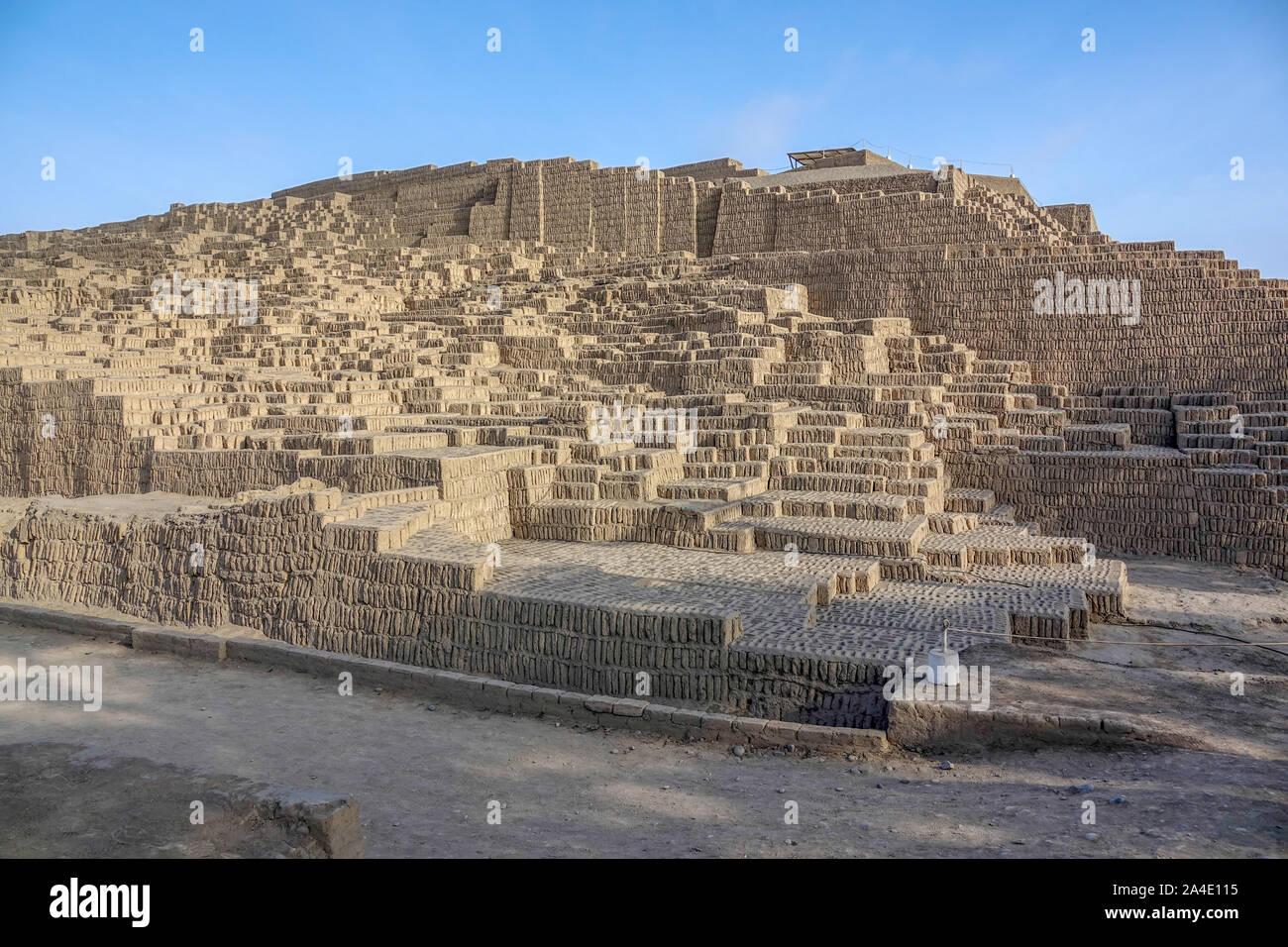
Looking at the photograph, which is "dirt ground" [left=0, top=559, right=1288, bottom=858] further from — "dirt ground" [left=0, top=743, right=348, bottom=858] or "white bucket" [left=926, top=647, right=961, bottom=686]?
"white bucket" [left=926, top=647, right=961, bottom=686]

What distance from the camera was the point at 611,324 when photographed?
2294 cm

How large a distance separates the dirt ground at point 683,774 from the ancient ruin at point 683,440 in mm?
885

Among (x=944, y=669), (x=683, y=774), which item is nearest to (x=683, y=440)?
(x=944, y=669)

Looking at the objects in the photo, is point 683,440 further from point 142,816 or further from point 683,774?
point 142,816

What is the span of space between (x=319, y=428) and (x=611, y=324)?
9275 mm

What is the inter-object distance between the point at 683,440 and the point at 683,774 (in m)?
9.27

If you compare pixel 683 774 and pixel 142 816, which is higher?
pixel 142 816

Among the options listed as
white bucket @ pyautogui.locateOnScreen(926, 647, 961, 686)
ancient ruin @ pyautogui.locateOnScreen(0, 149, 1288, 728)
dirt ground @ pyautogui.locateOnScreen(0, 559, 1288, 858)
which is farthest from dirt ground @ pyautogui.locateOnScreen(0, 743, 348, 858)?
white bucket @ pyautogui.locateOnScreen(926, 647, 961, 686)

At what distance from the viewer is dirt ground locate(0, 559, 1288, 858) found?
5.43 m

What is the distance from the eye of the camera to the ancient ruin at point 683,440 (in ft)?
30.7

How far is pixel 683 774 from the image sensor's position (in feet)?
22.6

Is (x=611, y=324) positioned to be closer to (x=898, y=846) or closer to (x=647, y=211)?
(x=647, y=211)

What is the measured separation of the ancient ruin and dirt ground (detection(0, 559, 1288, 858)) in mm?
885

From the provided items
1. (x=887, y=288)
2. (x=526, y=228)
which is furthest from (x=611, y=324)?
(x=526, y=228)
